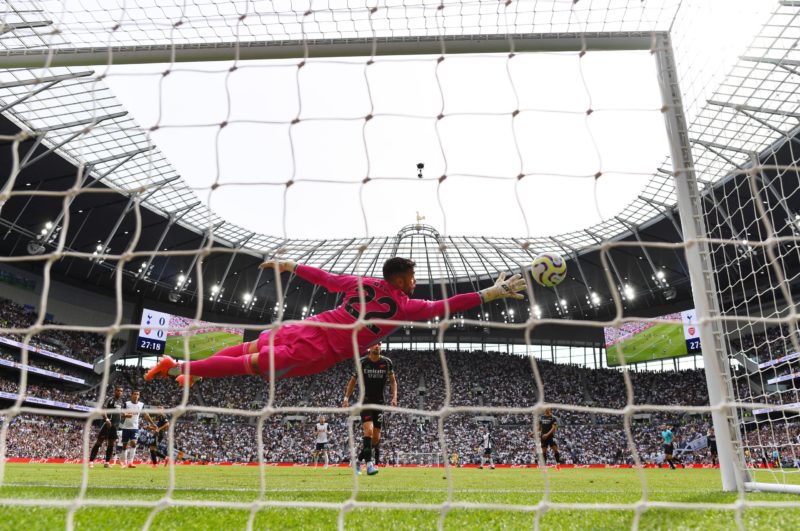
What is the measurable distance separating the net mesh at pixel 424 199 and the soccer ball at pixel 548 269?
28.1 inches

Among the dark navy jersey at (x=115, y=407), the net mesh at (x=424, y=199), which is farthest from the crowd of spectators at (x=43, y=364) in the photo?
the dark navy jersey at (x=115, y=407)

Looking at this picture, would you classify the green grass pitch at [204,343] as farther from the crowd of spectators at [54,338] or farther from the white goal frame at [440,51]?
the white goal frame at [440,51]

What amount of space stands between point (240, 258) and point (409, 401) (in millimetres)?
14807

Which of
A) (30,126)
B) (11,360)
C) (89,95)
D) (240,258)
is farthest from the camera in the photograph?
(240,258)

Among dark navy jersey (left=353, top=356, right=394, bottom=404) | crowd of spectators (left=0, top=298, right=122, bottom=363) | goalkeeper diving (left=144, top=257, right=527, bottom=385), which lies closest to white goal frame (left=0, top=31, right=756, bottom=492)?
goalkeeper diving (left=144, top=257, right=527, bottom=385)

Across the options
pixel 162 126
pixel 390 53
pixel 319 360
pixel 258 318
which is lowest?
pixel 319 360

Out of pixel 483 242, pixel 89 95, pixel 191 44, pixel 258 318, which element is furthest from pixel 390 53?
pixel 258 318

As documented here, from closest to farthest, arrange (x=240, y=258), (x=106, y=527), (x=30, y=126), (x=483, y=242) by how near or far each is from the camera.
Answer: (x=106, y=527) → (x=30, y=126) → (x=483, y=242) → (x=240, y=258)

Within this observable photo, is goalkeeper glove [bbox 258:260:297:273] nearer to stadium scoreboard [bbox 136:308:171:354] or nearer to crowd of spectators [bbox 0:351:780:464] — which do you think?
crowd of spectators [bbox 0:351:780:464]

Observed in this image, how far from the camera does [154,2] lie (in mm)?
5820

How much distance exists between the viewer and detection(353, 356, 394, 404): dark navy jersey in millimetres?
8159

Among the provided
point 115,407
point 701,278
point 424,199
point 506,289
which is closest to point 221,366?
point 506,289

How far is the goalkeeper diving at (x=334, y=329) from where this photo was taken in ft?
14.1

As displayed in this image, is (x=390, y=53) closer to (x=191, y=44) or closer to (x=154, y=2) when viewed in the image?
(x=191, y=44)
